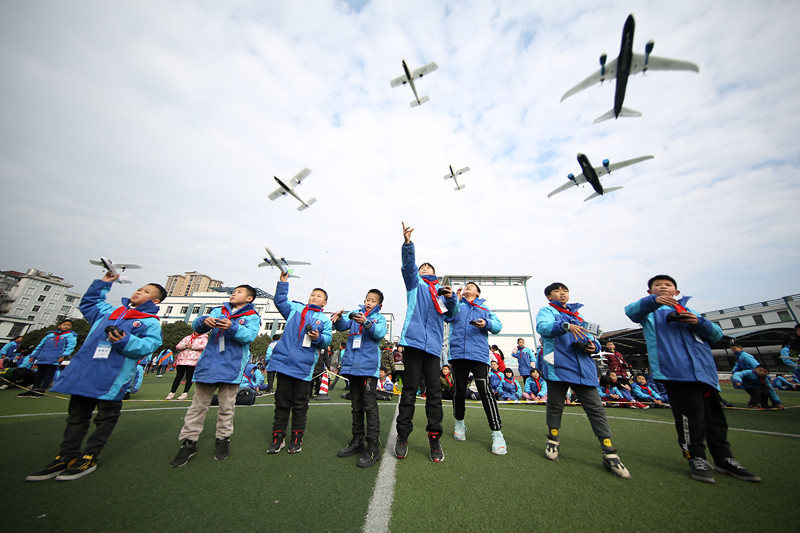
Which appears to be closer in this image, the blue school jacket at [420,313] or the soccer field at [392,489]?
the soccer field at [392,489]

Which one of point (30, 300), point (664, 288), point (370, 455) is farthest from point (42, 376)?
point (30, 300)

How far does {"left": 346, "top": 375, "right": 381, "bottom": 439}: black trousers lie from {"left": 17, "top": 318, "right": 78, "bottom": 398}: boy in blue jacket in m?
8.85

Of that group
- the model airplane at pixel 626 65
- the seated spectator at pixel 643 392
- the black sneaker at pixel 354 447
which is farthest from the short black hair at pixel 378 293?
the model airplane at pixel 626 65

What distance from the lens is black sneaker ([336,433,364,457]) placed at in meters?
3.24

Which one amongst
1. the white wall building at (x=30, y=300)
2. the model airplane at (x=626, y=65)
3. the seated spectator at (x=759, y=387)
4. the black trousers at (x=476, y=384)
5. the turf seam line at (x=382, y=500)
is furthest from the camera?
the white wall building at (x=30, y=300)

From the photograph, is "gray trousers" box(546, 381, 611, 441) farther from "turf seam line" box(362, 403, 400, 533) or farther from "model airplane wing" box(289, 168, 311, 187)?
"model airplane wing" box(289, 168, 311, 187)

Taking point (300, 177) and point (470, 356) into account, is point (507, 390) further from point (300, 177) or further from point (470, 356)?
point (300, 177)

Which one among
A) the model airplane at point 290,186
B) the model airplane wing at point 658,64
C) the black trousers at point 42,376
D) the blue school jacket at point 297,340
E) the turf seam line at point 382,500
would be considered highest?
the model airplane wing at point 658,64

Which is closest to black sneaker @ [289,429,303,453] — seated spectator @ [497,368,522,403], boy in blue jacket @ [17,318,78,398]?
seated spectator @ [497,368,522,403]

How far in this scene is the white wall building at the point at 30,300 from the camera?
56062mm

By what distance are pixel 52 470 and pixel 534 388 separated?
1029cm

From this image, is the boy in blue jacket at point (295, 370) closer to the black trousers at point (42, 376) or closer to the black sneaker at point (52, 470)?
the black sneaker at point (52, 470)

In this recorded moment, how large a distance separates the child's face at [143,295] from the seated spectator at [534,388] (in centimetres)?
953

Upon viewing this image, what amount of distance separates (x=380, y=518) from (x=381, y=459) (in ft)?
4.21
